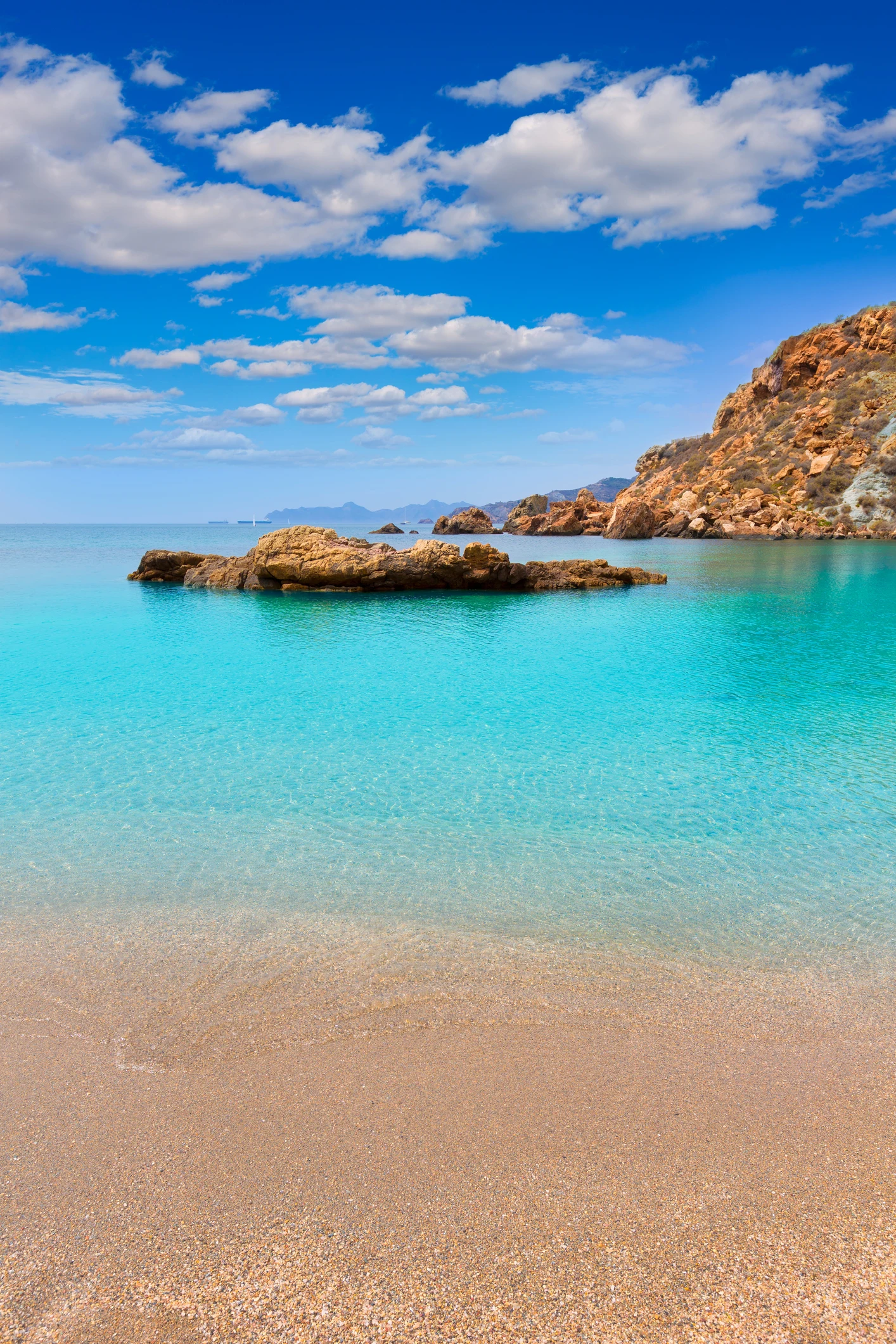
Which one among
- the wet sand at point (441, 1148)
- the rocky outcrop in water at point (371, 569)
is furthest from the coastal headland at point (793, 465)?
the wet sand at point (441, 1148)

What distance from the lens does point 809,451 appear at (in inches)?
3123

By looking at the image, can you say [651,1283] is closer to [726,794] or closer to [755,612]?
[726,794]

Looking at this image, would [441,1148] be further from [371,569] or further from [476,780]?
[371,569]

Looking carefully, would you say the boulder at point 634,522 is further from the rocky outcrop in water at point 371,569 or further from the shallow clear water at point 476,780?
the shallow clear water at point 476,780

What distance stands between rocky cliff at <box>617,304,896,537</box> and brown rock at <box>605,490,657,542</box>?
707 millimetres

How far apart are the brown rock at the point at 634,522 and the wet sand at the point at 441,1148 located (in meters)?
79.4

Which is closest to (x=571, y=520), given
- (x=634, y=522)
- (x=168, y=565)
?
(x=634, y=522)

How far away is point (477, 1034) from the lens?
14.9 feet

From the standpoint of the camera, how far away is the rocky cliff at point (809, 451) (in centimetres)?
7006

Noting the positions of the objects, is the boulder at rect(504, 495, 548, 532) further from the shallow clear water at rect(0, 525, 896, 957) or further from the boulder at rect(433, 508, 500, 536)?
the shallow clear water at rect(0, 525, 896, 957)

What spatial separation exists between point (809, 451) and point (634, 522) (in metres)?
20.3

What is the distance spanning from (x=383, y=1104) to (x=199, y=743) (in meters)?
7.98

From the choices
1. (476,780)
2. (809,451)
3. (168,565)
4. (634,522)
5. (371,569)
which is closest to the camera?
(476,780)

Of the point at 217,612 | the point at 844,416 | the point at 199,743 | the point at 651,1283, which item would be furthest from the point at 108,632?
the point at 844,416
